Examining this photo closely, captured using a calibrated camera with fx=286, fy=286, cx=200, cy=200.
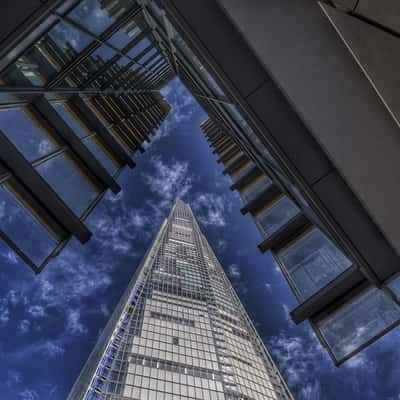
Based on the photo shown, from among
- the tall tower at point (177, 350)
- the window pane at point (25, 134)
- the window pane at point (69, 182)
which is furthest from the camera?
the tall tower at point (177, 350)

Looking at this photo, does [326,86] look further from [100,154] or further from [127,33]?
[127,33]

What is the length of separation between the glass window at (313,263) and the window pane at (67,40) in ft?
34.7

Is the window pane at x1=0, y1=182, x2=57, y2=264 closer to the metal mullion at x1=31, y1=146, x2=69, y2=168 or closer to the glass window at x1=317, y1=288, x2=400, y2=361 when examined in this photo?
the metal mullion at x1=31, y1=146, x2=69, y2=168

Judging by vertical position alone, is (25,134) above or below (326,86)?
above

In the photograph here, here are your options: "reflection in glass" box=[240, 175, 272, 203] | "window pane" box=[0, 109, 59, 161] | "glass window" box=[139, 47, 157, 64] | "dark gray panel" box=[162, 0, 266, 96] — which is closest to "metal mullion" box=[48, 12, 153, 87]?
"window pane" box=[0, 109, 59, 161]

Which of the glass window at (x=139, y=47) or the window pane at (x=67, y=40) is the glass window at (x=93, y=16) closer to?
the window pane at (x=67, y=40)

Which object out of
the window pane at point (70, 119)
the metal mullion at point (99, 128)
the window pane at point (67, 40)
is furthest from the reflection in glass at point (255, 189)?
the window pane at point (67, 40)

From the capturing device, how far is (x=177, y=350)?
53.1m

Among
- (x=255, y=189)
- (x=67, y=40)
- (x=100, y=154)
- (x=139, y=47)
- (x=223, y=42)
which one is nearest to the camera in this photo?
(x=223, y=42)

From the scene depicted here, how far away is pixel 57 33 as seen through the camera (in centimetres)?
816

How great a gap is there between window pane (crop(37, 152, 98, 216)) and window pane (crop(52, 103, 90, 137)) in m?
1.35

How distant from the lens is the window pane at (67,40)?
7.98m

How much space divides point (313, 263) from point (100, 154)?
10.5 metres

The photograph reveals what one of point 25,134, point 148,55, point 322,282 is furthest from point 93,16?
point 148,55
